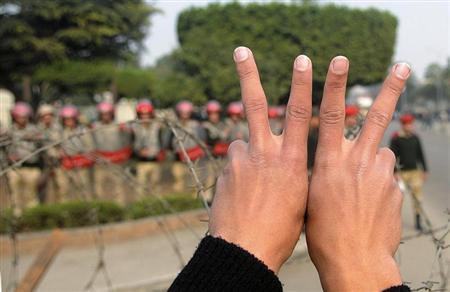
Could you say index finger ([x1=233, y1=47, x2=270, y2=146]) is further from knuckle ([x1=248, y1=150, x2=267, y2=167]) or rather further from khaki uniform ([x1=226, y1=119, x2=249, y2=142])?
khaki uniform ([x1=226, y1=119, x2=249, y2=142])

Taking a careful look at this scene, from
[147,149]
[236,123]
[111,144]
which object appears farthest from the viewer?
[236,123]

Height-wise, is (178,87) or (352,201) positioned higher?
(352,201)

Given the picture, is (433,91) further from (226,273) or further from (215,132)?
(226,273)

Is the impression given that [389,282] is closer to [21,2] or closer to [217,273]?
[217,273]

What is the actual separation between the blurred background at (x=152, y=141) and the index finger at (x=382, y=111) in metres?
0.29

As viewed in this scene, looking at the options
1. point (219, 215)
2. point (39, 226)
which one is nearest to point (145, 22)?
point (39, 226)

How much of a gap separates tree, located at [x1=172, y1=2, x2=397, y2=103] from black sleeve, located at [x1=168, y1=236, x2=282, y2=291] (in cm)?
989

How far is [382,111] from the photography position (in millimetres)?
886

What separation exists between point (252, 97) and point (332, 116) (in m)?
0.12

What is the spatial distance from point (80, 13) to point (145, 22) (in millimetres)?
2747

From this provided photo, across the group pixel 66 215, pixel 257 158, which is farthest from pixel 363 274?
pixel 66 215

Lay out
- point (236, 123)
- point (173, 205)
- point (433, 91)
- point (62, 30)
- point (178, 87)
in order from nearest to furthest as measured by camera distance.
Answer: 1. point (173, 205)
2. point (236, 123)
3. point (62, 30)
4. point (178, 87)
5. point (433, 91)

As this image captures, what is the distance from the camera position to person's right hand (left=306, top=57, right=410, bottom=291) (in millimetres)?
863

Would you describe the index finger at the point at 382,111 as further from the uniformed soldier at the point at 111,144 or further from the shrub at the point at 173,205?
the uniformed soldier at the point at 111,144
